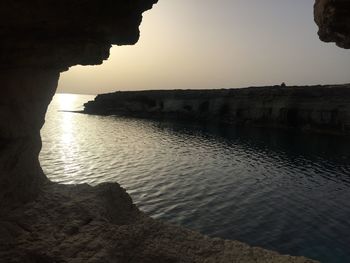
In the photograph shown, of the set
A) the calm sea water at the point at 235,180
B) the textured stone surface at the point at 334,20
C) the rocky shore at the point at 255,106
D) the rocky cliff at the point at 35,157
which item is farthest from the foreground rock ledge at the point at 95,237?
the rocky shore at the point at 255,106

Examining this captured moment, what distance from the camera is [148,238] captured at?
10234mm

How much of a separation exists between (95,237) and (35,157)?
4117 millimetres

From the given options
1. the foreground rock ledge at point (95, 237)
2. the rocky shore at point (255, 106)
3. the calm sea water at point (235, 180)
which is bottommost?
the calm sea water at point (235, 180)

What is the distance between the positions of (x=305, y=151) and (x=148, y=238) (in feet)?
158

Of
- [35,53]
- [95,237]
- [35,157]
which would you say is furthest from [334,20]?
[35,157]

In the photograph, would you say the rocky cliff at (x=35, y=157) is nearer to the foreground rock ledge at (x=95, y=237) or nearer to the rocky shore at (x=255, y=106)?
the foreground rock ledge at (x=95, y=237)

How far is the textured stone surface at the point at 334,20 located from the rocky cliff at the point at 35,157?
0.09 ft

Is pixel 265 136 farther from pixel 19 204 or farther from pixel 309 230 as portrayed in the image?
pixel 19 204

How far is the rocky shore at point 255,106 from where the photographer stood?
72.9 meters

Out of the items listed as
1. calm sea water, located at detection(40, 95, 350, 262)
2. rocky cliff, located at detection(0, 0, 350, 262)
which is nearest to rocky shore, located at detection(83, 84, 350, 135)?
calm sea water, located at detection(40, 95, 350, 262)

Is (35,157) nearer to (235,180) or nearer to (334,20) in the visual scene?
(334,20)

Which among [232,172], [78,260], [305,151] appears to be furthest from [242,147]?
[78,260]

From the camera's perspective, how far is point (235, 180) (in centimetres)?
3584

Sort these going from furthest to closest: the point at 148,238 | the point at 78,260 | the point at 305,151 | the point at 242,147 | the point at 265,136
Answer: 1. the point at 265,136
2. the point at 242,147
3. the point at 305,151
4. the point at 148,238
5. the point at 78,260
